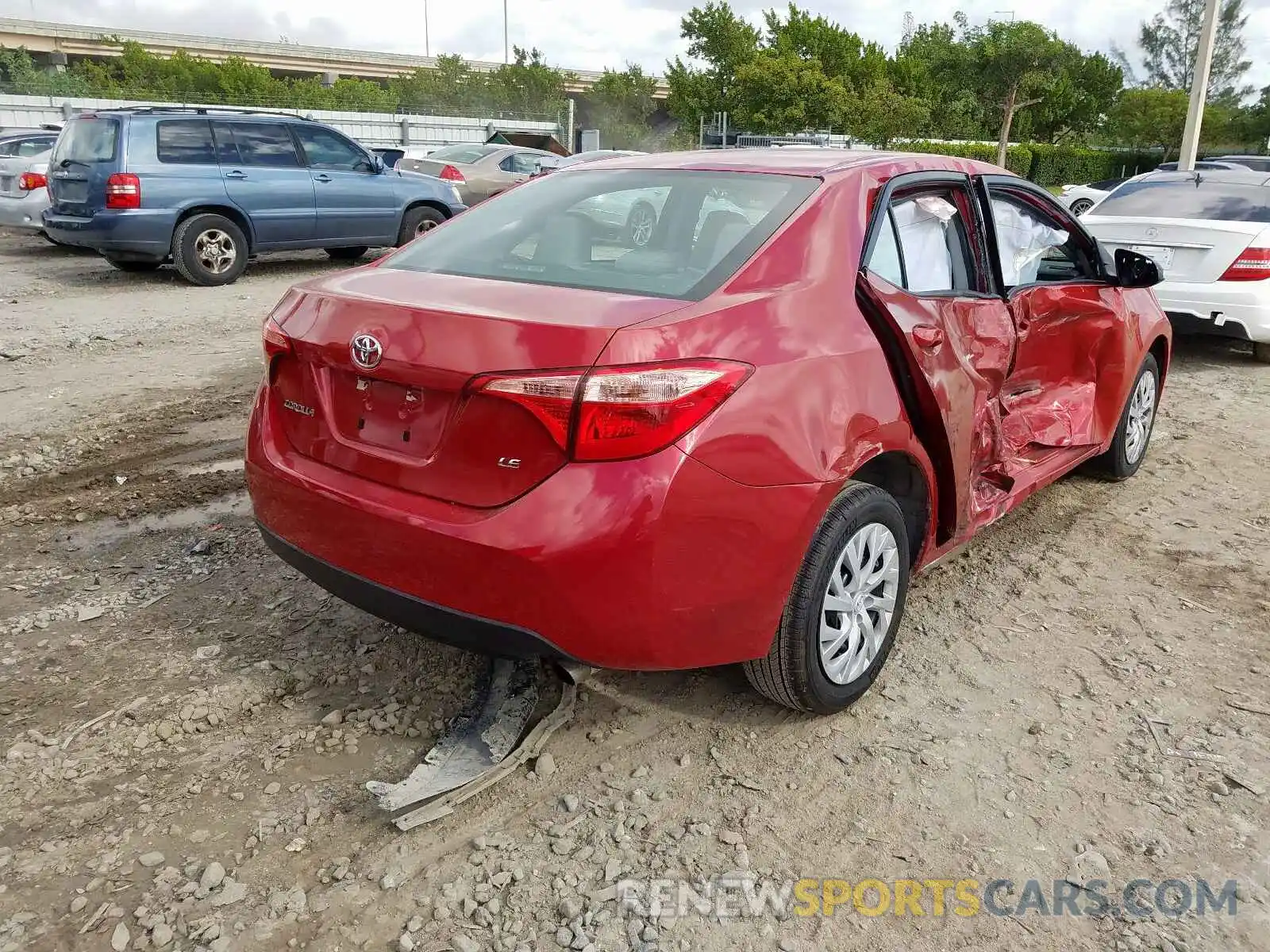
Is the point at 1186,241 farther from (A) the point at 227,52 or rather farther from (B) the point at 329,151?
(A) the point at 227,52

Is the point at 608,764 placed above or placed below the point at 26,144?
below

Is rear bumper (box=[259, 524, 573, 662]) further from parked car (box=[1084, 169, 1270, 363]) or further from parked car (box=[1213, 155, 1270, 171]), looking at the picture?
parked car (box=[1213, 155, 1270, 171])

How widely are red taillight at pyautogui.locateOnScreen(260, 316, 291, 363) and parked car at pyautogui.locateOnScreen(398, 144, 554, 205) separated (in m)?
14.7

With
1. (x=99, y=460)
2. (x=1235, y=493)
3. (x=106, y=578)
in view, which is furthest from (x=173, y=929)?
(x=1235, y=493)

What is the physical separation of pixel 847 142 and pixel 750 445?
141ft

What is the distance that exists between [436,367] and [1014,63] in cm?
4849

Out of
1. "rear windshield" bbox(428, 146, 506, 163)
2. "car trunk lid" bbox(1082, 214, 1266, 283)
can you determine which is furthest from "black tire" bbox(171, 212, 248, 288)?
"car trunk lid" bbox(1082, 214, 1266, 283)

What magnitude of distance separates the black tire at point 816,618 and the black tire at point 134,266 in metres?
10.5

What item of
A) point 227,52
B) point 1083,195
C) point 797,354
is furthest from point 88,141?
point 227,52

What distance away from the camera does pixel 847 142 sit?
42.6 meters

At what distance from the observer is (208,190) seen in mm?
10906

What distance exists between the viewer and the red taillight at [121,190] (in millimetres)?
10406

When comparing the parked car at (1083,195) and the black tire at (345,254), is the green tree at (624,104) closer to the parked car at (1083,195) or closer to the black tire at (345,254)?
the parked car at (1083,195)

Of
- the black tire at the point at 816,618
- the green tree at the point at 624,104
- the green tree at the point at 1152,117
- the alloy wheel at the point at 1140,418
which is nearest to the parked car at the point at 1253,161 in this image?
the alloy wheel at the point at 1140,418
